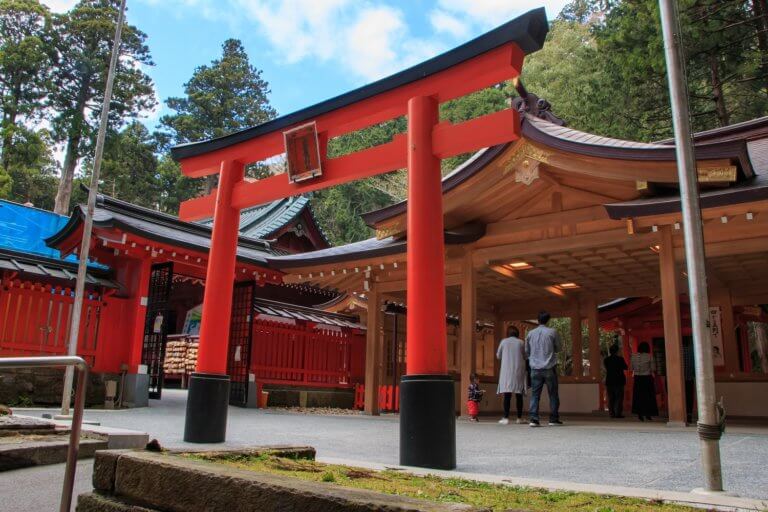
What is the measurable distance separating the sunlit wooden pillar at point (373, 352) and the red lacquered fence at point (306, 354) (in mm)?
2851

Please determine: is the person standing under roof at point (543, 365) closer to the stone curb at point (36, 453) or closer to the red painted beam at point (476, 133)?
the red painted beam at point (476, 133)

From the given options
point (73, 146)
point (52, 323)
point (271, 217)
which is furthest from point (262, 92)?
point (52, 323)

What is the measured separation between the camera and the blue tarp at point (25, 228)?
666 inches

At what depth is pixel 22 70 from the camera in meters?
29.0

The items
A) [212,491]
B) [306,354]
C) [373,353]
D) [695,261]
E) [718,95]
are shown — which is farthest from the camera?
[718,95]

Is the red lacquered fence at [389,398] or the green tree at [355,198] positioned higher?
the green tree at [355,198]

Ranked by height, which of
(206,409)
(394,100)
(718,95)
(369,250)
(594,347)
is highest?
(718,95)

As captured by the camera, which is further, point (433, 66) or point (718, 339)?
point (718, 339)

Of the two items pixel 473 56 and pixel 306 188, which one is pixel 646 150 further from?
pixel 306 188

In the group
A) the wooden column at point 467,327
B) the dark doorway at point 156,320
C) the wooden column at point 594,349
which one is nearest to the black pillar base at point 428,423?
the wooden column at point 467,327

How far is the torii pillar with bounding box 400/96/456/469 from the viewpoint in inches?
200

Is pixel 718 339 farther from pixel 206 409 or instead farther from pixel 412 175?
pixel 206 409

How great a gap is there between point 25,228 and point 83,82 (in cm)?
1623

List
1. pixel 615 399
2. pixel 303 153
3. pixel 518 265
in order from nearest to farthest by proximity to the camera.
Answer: pixel 303 153 → pixel 615 399 → pixel 518 265
